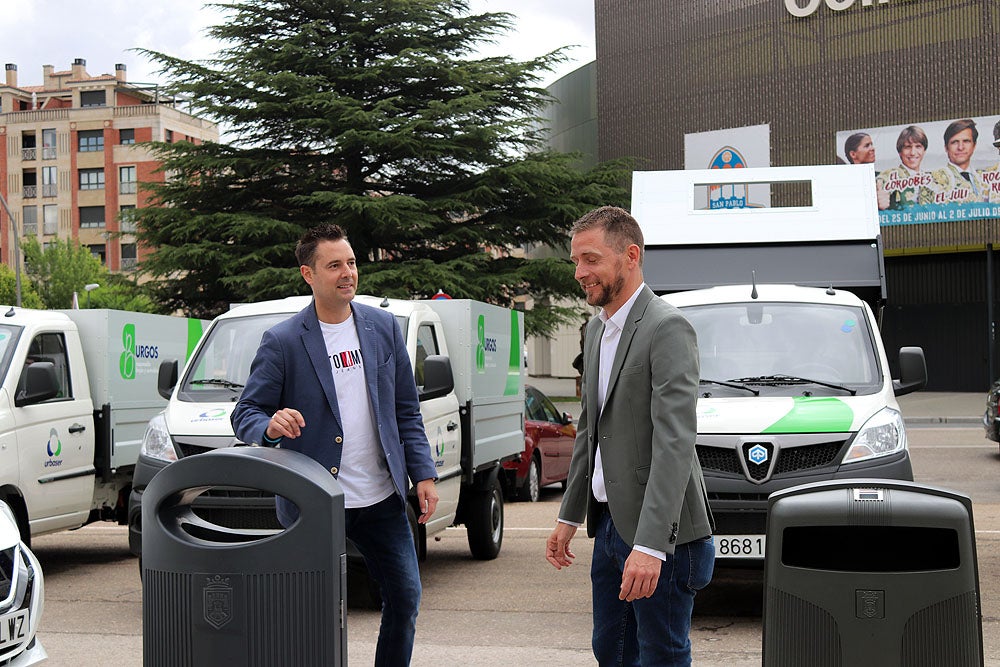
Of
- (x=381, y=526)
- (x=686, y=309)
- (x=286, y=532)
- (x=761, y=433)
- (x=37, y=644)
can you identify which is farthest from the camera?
(x=686, y=309)

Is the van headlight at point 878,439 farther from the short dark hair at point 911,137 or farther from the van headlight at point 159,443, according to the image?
the short dark hair at point 911,137

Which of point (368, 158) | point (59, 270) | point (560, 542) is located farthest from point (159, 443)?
point (59, 270)

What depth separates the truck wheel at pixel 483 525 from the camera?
10164mm

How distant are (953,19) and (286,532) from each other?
3294cm

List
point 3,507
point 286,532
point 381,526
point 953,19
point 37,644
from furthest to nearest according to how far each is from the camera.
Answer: point 953,19
point 3,507
point 37,644
point 381,526
point 286,532

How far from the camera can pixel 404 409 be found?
489 centimetres

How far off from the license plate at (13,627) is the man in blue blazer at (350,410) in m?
1.51

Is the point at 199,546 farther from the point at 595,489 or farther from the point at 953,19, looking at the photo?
the point at 953,19

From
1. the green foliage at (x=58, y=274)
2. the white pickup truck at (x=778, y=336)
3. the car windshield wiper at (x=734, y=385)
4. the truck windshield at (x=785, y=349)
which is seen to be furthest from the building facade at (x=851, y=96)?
the green foliage at (x=58, y=274)

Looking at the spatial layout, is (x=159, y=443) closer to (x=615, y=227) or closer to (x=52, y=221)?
(x=615, y=227)

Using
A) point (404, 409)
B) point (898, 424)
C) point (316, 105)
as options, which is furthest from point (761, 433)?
point (316, 105)

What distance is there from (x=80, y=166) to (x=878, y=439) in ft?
273

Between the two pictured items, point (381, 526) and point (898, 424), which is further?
point (898, 424)

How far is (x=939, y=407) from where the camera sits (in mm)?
30062
